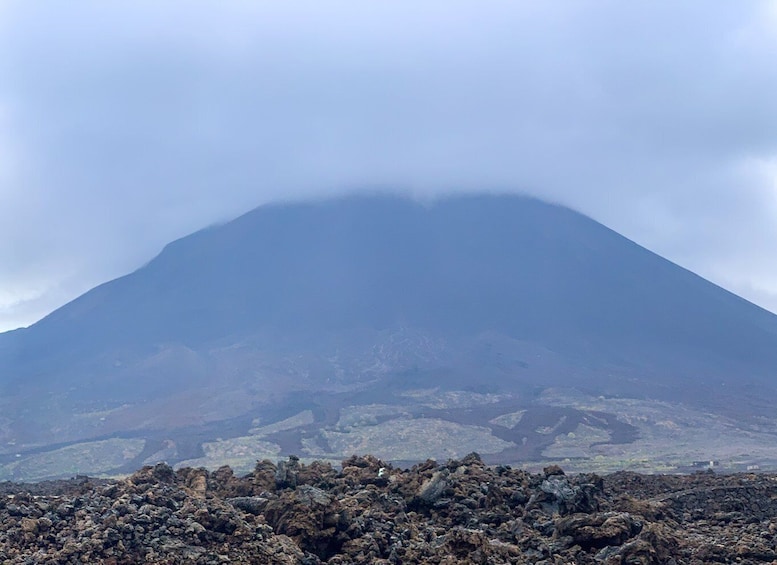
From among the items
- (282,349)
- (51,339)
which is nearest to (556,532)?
(282,349)

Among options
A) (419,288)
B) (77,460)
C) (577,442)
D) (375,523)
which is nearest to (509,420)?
(577,442)

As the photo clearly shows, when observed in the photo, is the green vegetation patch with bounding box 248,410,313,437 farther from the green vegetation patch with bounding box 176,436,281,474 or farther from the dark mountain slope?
the dark mountain slope

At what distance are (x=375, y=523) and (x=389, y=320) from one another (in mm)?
127245

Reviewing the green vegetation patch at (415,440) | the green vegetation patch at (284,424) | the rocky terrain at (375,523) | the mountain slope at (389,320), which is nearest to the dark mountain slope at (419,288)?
the mountain slope at (389,320)

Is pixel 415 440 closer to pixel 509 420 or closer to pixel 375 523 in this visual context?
pixel 509 420

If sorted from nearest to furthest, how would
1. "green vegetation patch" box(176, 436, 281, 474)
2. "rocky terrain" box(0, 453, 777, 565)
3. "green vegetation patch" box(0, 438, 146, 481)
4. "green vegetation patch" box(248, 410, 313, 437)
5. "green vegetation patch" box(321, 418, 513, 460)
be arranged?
"rocky terrain" box(0, 453, 777, 565), "green vegetation patch" box(176, 436, 281, 474), "green vegetation patch" box(0, 438, 146, 481), "green vegetation patch" box(321, 418, 513, 460), "green vegetation patch" box(248, 410, 313, 437)

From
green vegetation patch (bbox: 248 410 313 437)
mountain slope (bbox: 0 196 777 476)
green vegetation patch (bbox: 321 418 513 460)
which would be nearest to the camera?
green vegetation patch (bbox: 321 418 513 460)

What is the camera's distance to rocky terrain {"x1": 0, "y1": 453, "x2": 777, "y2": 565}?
14.5 m

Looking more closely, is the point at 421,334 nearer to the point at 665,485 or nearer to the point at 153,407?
the point at 153,407

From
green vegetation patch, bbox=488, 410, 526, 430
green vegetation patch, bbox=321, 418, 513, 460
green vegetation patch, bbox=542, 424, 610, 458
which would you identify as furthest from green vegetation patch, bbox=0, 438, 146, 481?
green vegetation patch, bbox=542, 424, 610, 458

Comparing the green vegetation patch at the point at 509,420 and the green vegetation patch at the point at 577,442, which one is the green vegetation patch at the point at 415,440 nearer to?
the green vegetation patch at the point at 509,420

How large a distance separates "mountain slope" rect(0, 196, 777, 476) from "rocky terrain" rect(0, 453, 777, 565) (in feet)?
275

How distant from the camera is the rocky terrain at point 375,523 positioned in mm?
14453

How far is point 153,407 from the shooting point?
363ft
